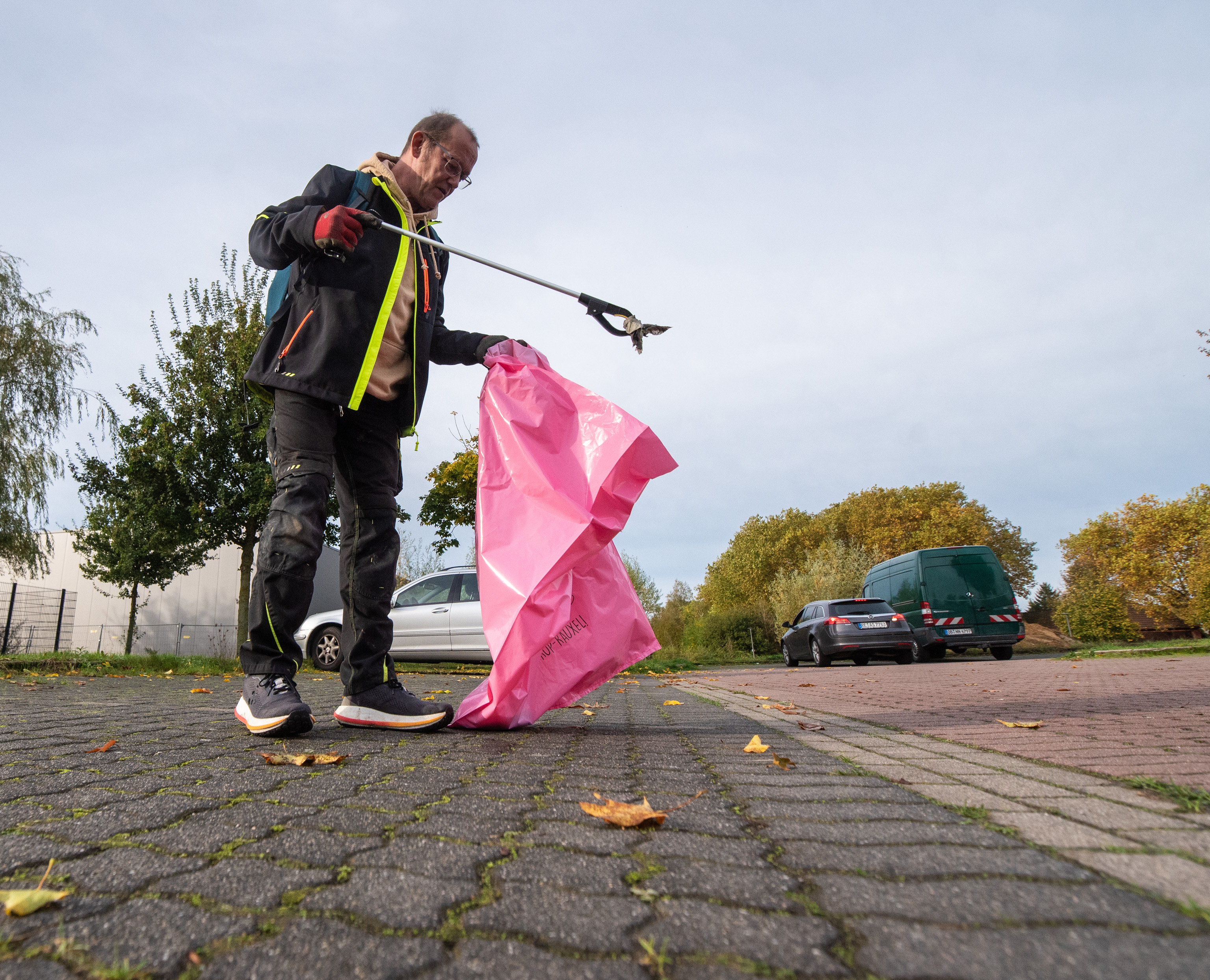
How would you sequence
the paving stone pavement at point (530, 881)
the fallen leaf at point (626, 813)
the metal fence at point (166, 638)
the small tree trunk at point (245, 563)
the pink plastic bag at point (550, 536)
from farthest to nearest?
the metal fence at point (166, 638), the small tree trunk at point (245, 563), the pink plastic bag at point (550, 536), the fallen leaf at point (626, 813), the paving stone pavement at point (530, 881)

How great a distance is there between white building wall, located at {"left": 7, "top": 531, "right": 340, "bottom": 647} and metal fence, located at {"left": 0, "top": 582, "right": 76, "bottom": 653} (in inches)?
78.6

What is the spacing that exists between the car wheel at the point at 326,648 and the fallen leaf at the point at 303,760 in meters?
8.79

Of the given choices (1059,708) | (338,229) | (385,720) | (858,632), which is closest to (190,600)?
(858,632)

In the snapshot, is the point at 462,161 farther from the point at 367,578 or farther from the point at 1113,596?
the point at 1113,596

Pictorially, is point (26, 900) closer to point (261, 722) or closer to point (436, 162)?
point (261, 722)

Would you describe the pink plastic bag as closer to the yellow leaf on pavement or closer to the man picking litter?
the man picking litter

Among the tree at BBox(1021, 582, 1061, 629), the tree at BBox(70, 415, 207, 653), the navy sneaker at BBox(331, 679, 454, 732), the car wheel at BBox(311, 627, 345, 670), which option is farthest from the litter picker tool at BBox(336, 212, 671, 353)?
the tree at BBox(1021, 582, 1061, 629)

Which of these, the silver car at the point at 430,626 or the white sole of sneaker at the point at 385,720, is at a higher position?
the silver car at the point at 430,626

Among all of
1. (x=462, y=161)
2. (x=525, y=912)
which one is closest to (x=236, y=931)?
(x=525, y=912)

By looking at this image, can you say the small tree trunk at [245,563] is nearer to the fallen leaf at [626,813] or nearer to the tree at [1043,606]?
the fallen leaf at [626,813]

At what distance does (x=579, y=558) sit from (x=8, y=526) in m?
16.4

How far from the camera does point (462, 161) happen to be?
300 centimetres

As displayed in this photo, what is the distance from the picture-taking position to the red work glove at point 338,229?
2465mm

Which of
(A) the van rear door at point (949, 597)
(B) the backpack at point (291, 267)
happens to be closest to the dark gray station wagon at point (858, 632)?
(A) the van rear door at point (949, 597)
